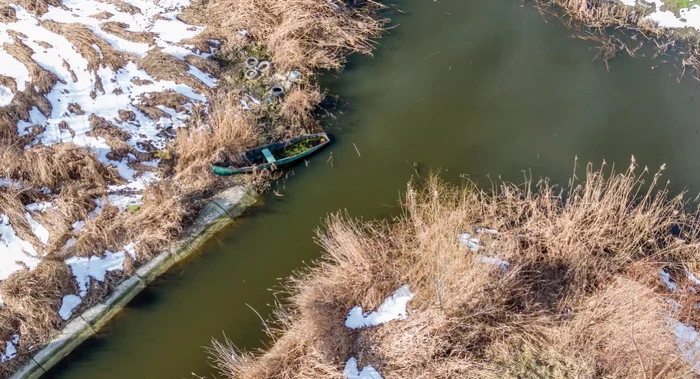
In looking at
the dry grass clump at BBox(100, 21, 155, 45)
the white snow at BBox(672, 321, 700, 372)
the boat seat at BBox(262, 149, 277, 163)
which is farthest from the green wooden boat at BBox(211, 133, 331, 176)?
the white snow at BBox(672, 321, 700, 372)

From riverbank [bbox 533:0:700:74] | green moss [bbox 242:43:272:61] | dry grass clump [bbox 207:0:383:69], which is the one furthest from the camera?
riverbank [bbox 533:0:700:74]

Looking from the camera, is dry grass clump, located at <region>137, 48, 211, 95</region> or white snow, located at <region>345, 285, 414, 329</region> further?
dry grass clump, located at <region>137, 48, 211, 95</region>

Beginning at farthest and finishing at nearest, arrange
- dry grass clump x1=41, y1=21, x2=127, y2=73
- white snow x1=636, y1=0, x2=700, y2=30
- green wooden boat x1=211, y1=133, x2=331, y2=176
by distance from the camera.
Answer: white snow x1=636, y1=0, x2=700, y2=30, dry grass clump x1=41, y1=21, x2=127, y2=73, green wooden boat x1=211, y1=133, x2=331, y2=176

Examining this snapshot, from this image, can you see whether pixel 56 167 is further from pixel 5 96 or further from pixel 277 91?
pixel 277 91

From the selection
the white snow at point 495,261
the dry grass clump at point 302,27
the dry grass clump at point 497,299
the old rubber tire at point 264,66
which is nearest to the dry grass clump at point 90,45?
the dry grass clump at point 302,27

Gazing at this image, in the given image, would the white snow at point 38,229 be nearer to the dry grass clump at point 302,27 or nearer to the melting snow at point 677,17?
the dry grass clump at point 302,27

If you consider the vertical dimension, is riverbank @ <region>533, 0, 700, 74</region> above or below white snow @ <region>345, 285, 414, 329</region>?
above

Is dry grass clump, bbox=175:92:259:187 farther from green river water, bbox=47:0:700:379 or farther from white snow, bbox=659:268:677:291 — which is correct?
white snow, bbox=659:268:677:291

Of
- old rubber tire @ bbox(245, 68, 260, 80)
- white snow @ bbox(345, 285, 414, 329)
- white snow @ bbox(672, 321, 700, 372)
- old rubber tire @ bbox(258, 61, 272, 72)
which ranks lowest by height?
white snow @ bbox(672, 321, 700, 372)
